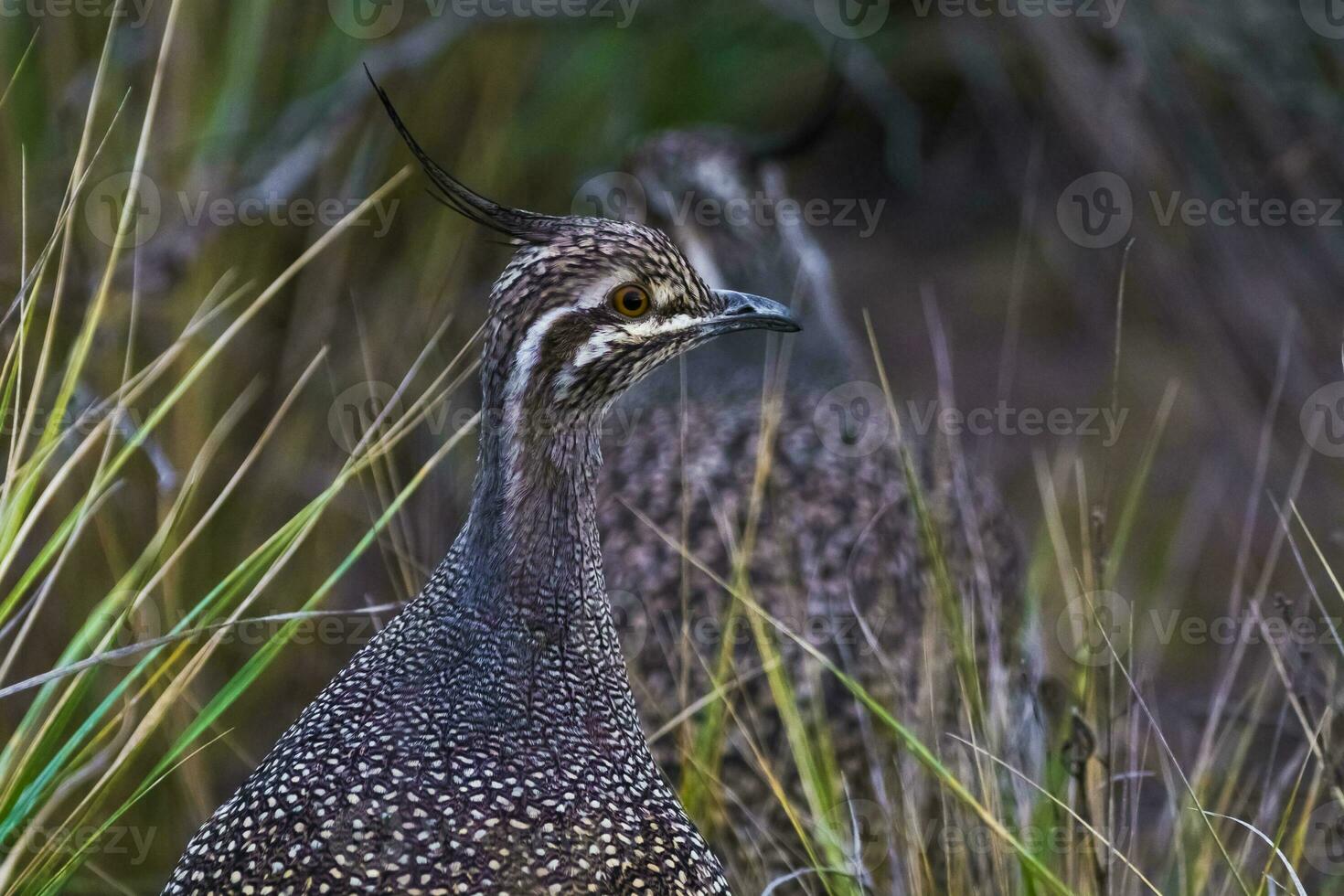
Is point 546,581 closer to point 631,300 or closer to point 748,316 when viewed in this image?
point 631,300

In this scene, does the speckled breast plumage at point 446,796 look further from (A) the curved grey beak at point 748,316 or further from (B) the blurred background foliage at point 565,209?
(B) the blurred background foliage at point 565,209

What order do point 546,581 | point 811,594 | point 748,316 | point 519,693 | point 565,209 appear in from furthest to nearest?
point 565,209 → point 811,594 → point 748,316 → point 546,581 → point 519,693

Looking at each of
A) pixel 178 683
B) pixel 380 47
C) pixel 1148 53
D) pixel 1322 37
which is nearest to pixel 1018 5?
pixel 1148 53

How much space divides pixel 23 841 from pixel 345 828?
0.68 metres

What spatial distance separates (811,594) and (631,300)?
1.47 m

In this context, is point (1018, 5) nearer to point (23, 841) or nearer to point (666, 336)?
point (666, 336)

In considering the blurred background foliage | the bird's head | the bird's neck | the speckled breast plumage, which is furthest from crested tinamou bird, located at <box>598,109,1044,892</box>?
the speckled breast plumage

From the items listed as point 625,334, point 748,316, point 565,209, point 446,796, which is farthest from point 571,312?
point 565,209

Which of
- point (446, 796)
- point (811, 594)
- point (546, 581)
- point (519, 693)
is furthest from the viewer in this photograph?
point (811, 594)

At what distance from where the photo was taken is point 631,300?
3400mm

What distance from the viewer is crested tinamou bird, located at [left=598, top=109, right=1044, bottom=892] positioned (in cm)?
414

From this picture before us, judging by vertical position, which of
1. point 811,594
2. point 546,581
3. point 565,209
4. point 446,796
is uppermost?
point 565,209

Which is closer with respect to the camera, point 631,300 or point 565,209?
point 631,300

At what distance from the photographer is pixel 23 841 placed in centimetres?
300
